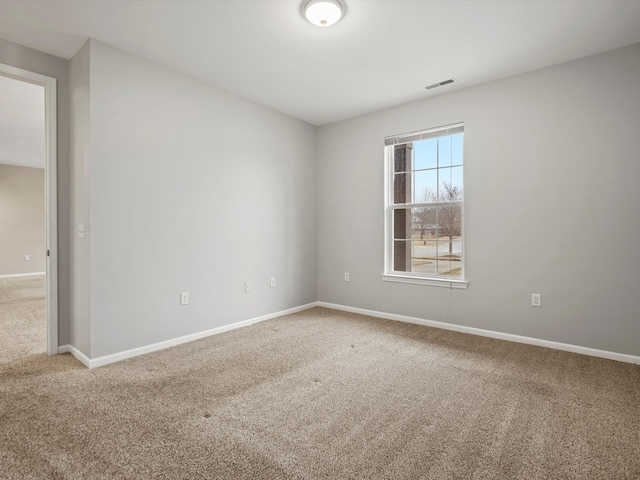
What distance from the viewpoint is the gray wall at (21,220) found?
25.0ft

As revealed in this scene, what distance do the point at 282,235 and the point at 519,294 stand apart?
272 centimetres

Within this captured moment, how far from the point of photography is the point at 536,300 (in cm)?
320

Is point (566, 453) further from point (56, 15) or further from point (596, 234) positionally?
point (56, 15)

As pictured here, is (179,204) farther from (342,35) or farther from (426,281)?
(426,281)

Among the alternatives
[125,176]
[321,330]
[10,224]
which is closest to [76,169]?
[125,176]

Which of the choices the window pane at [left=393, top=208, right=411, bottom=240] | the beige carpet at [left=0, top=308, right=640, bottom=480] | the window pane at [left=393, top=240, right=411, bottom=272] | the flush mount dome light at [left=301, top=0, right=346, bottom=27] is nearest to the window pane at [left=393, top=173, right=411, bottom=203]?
the window pane at [left=393, top=208, right=411, bottom=240]

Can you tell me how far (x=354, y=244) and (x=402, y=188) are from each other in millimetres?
948

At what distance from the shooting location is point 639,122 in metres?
2.72

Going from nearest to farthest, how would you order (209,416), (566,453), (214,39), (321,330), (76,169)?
(566,453) < (209,416) < (214,39) < (76,169) < (321,330)

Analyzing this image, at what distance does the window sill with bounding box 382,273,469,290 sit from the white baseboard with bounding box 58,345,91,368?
10.2 ft

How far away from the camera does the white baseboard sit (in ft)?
8.82

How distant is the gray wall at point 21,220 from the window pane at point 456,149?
365 inches

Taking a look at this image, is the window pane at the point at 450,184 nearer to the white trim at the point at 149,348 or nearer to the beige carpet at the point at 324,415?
the beige carpet at the point at 324,415

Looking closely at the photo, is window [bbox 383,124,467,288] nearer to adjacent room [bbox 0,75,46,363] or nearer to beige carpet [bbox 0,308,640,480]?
beige carpet [bbox 0,308,640,480]
